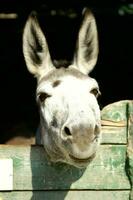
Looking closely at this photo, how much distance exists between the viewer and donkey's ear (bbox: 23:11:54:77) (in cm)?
387

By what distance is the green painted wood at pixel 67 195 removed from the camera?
3.56 metres

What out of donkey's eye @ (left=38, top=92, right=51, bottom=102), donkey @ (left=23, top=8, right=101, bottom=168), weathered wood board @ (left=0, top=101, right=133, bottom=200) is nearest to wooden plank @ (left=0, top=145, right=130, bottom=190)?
weathered wood board @ (left=0, top=101, right=133, bottom=200)

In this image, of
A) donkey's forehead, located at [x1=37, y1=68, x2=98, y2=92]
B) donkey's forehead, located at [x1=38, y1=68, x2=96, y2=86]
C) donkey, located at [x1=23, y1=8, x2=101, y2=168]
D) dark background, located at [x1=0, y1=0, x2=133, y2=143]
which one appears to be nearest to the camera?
donkey, located at [x1=23, y1=8, x2=101, y2=168]

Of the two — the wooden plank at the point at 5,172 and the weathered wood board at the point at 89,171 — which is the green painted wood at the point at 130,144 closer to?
the weathered wood board at the point at 89,171

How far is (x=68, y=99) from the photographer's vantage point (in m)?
3.31

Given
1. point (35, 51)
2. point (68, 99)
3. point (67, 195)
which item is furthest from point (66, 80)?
point (67, 195)

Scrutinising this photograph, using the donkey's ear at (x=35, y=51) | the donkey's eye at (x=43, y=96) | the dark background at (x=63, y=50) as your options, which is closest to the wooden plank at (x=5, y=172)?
the donkey's eye at (x=43, y=96)

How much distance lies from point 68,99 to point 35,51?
2.61ft

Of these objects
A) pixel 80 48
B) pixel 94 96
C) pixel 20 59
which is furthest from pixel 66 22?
pixel 94 96

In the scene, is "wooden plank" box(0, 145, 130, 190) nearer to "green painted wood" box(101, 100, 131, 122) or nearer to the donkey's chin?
"green painted wood" box(101, 100, 131, 122)

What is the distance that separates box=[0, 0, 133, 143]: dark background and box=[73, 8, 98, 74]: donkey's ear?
487 centimetres

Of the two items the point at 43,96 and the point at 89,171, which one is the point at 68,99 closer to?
the point at 43,96

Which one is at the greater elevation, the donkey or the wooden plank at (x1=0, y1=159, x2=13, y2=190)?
the donkey

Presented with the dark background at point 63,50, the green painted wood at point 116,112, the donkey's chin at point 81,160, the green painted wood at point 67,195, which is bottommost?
the dark background at point 63,50
